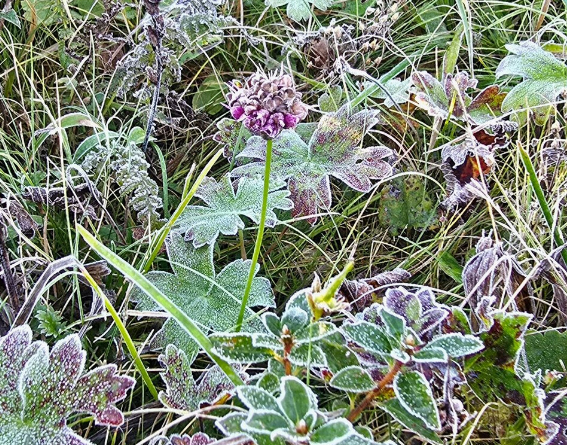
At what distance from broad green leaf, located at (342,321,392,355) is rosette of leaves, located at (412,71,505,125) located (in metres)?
0.76

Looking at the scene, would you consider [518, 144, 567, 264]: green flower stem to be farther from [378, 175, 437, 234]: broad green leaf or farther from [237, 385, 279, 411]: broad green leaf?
[237, 385, 279, 411]: broad green leaf

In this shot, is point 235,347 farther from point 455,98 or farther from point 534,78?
point 534,78

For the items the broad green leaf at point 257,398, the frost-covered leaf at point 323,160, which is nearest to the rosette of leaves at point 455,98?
the frost-covered leaf at point 323,160

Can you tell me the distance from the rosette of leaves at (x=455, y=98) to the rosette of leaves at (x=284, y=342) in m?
0.79

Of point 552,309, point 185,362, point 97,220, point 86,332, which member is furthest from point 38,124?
point 552,309

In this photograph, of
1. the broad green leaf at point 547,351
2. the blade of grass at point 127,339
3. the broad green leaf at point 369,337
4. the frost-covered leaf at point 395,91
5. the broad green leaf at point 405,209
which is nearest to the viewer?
the broad green leaf at point 369,337

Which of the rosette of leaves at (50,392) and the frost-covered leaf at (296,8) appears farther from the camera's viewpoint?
the frost-covered leaf at (296,8)

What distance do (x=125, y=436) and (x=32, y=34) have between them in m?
A: 1.16

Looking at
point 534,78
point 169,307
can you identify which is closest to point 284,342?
point 169,307

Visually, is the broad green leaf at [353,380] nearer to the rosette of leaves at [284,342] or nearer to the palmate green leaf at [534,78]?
the rosette of leaves at [284,342]

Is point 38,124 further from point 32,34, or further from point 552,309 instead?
point 552,309

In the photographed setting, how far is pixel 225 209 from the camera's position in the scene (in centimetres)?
139

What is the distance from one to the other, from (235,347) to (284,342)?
2.8 inches

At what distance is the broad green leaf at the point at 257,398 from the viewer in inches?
32.3
